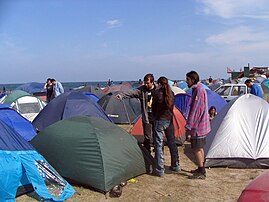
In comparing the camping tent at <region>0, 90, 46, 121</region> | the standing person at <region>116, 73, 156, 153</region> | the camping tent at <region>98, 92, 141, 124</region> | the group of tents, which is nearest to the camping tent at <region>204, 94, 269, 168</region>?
the group of tents

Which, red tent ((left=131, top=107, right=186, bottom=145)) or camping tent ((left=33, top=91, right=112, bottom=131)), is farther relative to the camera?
camping tent ((left=33, top=91, right=112, bottom=131))

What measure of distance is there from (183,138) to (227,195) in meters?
3.57

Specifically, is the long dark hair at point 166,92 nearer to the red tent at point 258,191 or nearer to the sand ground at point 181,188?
the sand ground at point 181,188

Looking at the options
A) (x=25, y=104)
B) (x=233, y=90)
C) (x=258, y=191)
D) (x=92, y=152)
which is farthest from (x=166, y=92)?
(x=233, y=90)

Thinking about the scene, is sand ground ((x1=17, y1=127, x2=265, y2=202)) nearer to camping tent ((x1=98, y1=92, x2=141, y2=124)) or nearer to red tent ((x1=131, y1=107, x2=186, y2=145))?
red tent ((x1=131, y1=107, x2=186, y2=145))

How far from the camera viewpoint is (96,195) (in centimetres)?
491

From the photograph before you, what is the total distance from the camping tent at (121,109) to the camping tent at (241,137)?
18.7ft

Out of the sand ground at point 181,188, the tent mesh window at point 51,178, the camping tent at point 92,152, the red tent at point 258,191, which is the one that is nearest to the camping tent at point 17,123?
the camping tent at point 92,152

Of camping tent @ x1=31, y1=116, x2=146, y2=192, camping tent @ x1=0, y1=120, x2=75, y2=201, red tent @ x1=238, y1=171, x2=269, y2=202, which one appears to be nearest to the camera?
red tent @ x1=238, y1=171, x2=269, y2=202

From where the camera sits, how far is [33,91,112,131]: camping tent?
888cm

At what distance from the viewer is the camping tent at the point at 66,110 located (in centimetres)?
888

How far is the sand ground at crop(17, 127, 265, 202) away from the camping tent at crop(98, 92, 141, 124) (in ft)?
20.1

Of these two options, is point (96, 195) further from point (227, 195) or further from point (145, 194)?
point (227, 195)

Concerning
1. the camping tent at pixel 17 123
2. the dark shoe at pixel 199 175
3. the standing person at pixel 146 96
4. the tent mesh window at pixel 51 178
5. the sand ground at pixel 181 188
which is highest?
the standing person at pixel 146 96
